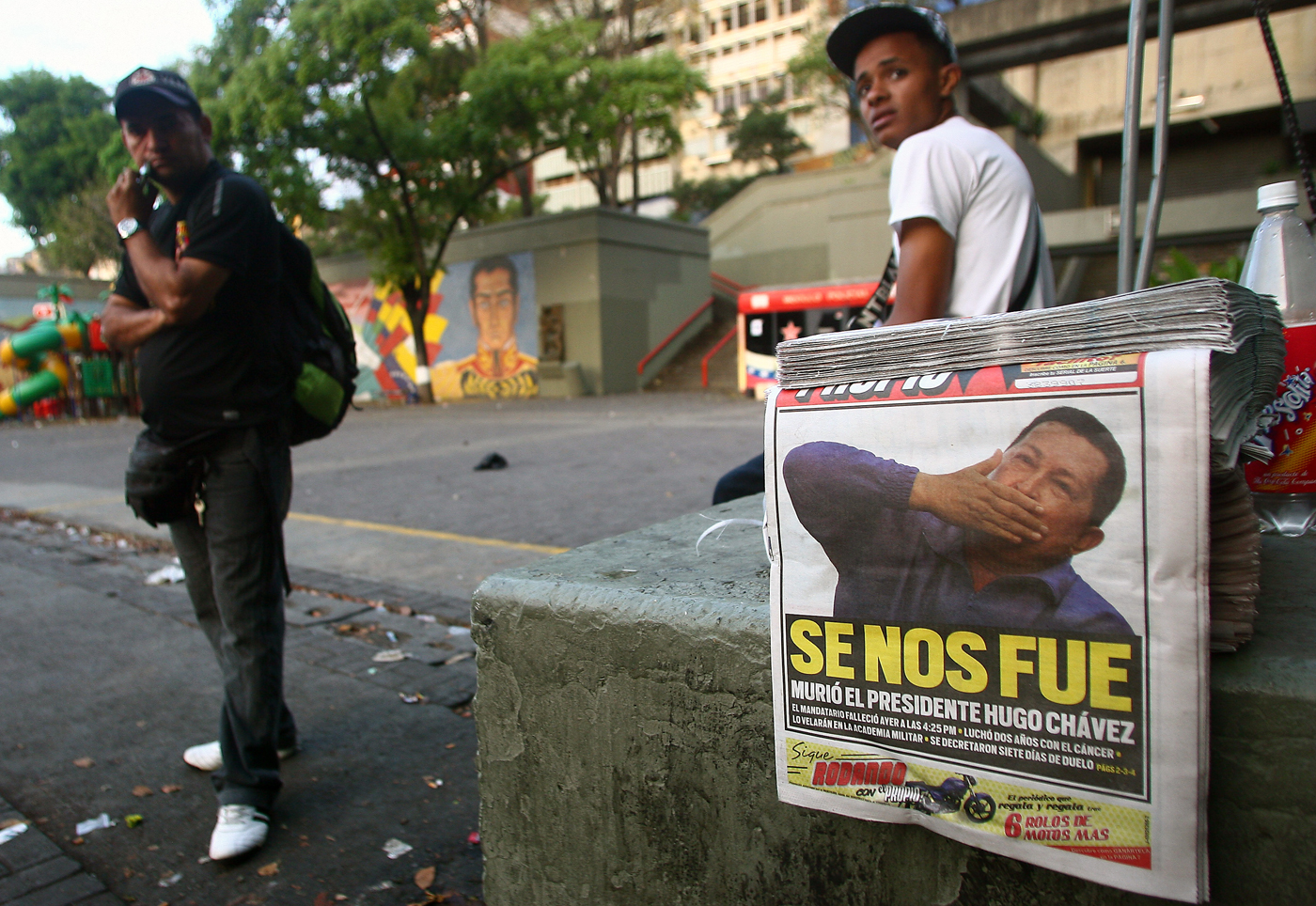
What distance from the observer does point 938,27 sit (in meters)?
2.04

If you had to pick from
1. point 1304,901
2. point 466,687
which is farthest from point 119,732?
point 1304,901

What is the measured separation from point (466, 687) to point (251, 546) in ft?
3.71

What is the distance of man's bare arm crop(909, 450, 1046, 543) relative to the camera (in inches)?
37.4

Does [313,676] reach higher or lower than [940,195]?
lower

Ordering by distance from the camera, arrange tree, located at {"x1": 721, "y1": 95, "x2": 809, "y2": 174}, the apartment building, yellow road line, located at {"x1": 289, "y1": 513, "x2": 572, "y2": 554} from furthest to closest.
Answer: the apartment building < tree, located at {"x1": 721, "y1": 95, "x2": 809, "y2": 174} < yellow road line, located at {"x1": 289, "y1": 513, "x2": 572, "y2": 554}

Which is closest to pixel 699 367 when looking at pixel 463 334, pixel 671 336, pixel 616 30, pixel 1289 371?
pixel 671 336

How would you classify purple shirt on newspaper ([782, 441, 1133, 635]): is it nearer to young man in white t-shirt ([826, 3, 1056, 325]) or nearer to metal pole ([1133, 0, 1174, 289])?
young man in white t-shirt ([826, 3, 1056, 325])

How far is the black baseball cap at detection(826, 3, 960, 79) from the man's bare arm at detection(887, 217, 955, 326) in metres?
0.45

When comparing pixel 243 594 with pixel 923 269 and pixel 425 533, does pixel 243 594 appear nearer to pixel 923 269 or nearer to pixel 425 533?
pixel 923 269

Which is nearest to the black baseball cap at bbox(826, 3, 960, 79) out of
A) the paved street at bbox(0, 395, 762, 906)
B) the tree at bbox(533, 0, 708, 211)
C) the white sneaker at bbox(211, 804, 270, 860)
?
the paved street at bbox(0, 395, 762, 906)

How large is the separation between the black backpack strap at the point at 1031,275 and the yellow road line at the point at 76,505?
7890mm

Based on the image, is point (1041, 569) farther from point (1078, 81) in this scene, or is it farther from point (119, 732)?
point (1078, 81)

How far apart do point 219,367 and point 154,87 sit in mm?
724

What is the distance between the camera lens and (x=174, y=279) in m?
2.13
